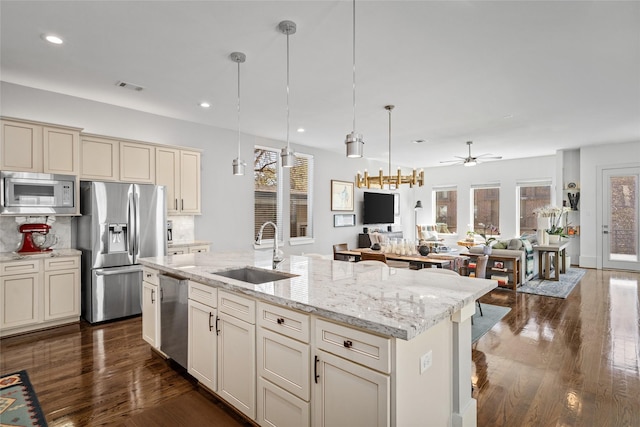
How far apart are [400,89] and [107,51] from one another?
3118mm

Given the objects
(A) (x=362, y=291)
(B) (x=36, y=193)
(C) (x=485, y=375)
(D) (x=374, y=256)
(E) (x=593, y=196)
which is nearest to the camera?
(A) (x=362, y=291)

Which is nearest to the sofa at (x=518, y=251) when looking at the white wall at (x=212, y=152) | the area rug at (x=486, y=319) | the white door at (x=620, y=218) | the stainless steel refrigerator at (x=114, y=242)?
the area rug at (x=486, y=319)

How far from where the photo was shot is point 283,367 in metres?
1.85

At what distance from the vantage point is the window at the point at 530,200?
9.09 metres

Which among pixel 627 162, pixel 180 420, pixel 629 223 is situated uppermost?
pixel 627 162

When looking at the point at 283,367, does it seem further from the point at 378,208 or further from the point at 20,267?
the point at 378,208

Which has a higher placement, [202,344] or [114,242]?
[114,242]

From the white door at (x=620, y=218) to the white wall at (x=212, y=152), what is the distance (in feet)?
19.1

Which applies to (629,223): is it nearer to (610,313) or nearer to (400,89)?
(610,313)

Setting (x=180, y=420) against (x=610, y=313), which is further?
(x=610, y=313)

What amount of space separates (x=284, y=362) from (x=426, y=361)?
741 millimetres

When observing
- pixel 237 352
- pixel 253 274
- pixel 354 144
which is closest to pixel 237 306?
pixel 237 352

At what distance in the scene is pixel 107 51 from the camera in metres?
3.16

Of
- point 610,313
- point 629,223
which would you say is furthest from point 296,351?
point 629,223
